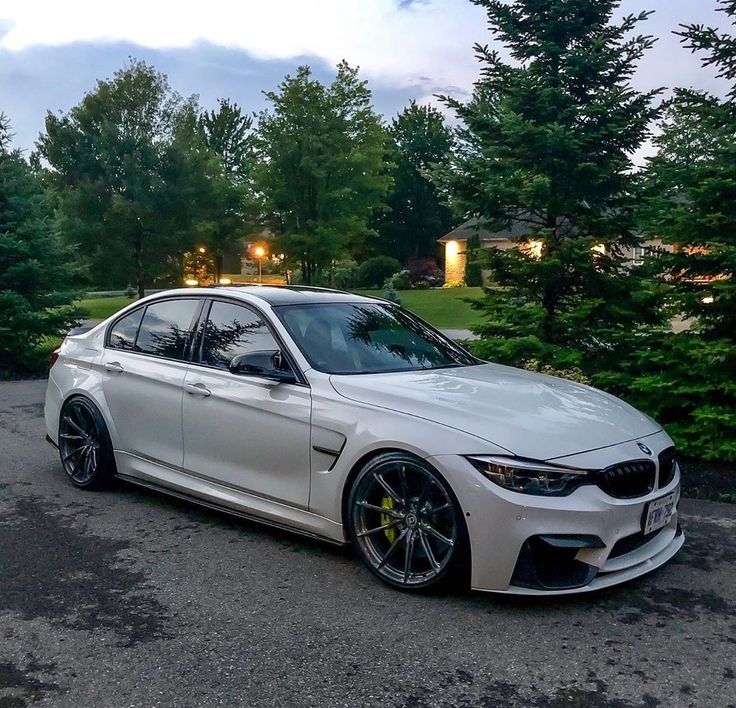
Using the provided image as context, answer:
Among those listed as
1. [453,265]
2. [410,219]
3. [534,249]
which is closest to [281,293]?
[534,249]

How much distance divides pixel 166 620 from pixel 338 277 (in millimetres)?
45932

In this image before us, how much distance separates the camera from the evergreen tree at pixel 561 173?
916cm

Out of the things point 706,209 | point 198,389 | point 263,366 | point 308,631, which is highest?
point 706,209

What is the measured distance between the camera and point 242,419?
500 cm

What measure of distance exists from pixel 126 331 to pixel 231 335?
4.17ft

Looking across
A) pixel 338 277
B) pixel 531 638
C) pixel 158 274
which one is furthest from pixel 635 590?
pixel 338 277

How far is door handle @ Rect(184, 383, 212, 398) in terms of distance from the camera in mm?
5246

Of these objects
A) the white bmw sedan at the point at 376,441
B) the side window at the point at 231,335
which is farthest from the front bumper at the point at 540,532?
the side window at the point at 231,335

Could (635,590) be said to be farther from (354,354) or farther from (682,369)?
(682,369)

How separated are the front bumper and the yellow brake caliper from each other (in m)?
0.41

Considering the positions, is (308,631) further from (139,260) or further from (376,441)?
(139,260)

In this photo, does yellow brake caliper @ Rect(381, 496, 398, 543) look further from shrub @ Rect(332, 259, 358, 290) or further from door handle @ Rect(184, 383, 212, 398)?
shrub @ Rect(332, 259, 358, 290)

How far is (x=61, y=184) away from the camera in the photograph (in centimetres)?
3797

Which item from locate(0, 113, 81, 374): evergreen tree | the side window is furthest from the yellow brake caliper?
locate(0, 113, 81, 374): evergreen tree
